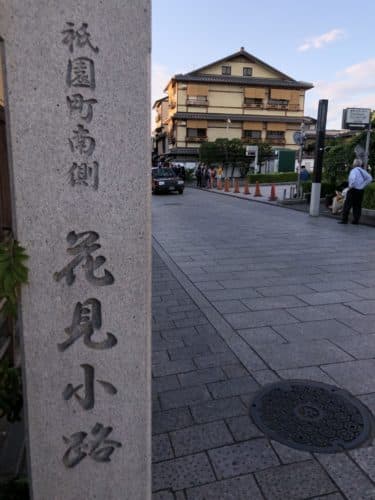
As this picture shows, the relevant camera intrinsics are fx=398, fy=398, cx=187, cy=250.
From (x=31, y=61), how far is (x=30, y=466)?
65.4 inches

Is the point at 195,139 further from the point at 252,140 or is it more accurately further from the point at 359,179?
the point at 359,179

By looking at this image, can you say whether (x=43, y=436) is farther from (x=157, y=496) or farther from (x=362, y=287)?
(x=362, y=287)

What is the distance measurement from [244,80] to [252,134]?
6.00m

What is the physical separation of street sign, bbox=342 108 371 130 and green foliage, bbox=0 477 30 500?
1233 centimetres

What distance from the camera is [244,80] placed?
44.8m

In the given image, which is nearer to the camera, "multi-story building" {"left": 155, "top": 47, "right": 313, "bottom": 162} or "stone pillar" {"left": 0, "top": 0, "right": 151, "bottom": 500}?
"stone pillar" {"left": 0, "top": 0, "right": 151, "bottom": 500}

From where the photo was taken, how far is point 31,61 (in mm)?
1455

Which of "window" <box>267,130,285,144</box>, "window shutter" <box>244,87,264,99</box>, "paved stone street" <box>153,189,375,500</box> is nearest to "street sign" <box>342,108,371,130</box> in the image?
"paved stone street" <box>153,189,375,500</box>

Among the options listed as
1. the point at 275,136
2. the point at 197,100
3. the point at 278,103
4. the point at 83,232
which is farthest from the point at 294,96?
the point at 83,232

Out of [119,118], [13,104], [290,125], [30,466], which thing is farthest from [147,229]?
[290,125]

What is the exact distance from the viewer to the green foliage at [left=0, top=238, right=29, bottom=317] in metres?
1.50

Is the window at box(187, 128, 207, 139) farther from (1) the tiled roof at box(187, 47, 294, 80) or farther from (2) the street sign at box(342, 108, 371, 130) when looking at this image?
(2) the street sign at box(342, 108, 371, 130)

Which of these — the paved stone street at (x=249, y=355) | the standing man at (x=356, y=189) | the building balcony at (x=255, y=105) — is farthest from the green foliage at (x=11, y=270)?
the building balcony at (x=255, y=105)

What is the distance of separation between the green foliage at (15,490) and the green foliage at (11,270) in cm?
102
